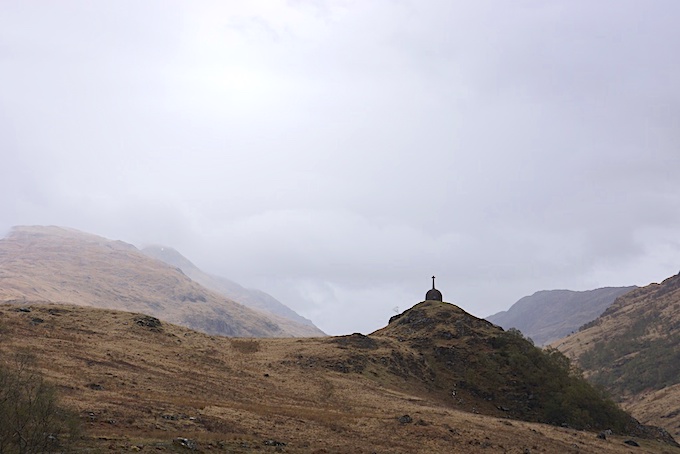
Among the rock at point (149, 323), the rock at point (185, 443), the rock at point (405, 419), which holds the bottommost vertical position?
the rock at point (185, 443)

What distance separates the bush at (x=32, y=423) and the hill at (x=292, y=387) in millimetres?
1446

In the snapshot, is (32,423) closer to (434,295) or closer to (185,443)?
(185,443)

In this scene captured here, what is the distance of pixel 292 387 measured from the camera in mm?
56969

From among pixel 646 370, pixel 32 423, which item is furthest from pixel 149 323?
pixel 646 370

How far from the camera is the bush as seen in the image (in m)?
20.0

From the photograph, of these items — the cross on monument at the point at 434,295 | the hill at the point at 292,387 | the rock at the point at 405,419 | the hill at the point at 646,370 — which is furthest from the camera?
the hill at the point at 646,370

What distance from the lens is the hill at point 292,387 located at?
112 ft

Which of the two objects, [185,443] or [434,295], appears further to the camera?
[434,295]

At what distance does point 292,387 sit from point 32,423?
37.4 meters

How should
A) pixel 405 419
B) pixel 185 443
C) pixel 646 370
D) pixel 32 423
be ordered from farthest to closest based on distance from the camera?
pixel 646 370, pixel 405 419, pixel 185 443, pixel 32 423

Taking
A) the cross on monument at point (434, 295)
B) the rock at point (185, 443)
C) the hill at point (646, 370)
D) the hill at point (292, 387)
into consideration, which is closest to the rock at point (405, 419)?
the hill at point (292, 387)

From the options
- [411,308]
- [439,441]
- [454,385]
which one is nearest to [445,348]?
[454,385]

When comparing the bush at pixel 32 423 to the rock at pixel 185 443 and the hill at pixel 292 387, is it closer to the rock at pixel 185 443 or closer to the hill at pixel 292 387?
the hill at pixel 292 387

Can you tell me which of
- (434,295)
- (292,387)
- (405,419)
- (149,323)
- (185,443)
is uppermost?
(434,295)
